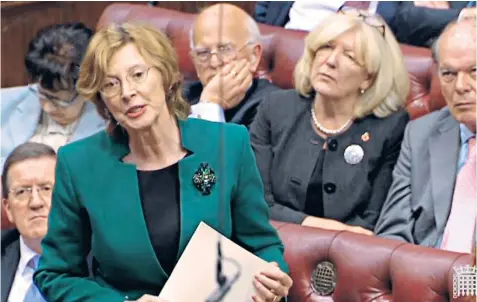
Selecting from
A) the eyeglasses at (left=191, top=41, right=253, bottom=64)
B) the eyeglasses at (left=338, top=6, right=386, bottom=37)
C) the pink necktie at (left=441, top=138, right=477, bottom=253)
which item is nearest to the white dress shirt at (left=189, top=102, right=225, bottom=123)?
the eyeglasses at (left=191, top=41, right=253, bottom=64)

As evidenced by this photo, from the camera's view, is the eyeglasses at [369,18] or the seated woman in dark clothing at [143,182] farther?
the eyeglasses at [369,18]

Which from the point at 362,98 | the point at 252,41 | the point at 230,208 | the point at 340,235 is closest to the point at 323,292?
the point at 340,235

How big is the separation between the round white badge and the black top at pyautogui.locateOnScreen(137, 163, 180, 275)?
0.50 meters

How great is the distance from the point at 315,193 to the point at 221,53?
302 mm

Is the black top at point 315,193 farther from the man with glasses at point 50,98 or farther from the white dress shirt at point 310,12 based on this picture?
the man with glasses at point 50,98

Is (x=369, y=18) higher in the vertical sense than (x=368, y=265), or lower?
higher

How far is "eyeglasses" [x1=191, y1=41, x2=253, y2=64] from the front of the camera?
191 centimetres

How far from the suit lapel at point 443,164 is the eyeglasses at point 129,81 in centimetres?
56

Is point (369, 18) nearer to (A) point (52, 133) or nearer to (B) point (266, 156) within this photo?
(B) point (266, 156)

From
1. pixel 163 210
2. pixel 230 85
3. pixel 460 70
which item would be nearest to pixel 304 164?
pixel 230 85

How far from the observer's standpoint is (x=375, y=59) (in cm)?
180

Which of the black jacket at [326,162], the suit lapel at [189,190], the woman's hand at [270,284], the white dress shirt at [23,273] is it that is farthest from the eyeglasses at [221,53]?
the woman's hand at [270,284]

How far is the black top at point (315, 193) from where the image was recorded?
5.89 ft

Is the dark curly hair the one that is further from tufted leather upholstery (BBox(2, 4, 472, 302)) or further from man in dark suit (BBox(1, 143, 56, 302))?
tufted leather upholstery (BBox(2, 4, 472, 302))
